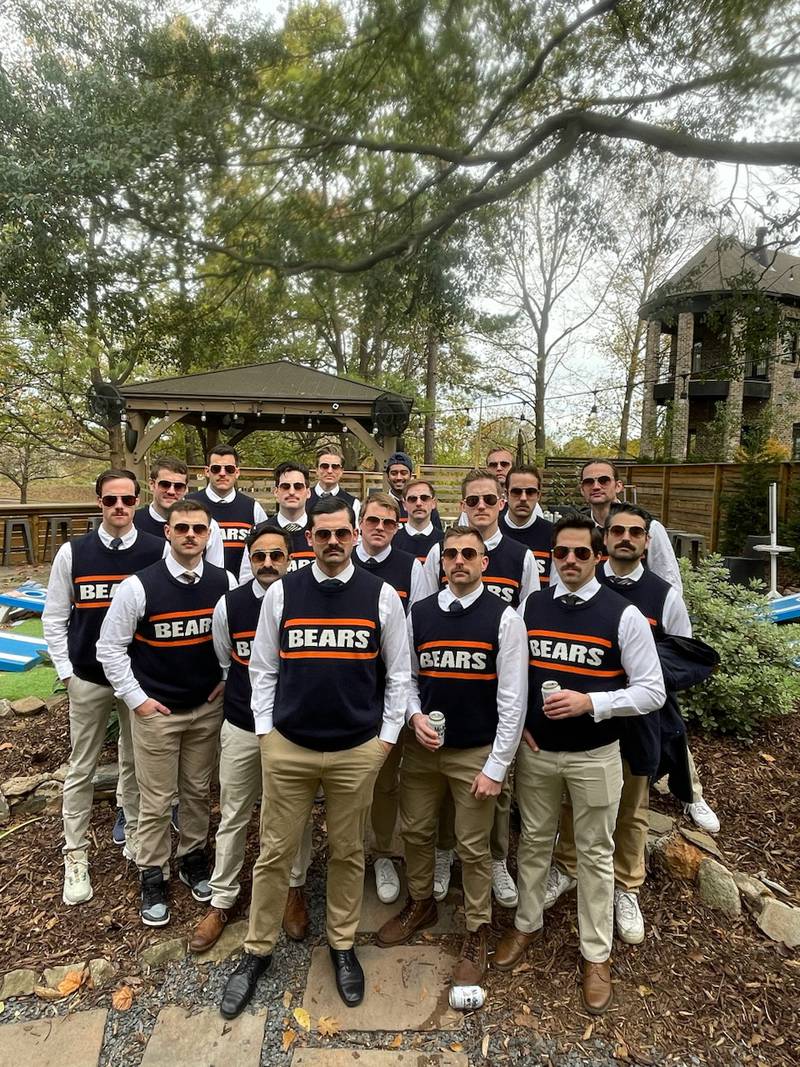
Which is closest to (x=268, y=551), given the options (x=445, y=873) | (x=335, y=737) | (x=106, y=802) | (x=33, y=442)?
(x=335, y=737)

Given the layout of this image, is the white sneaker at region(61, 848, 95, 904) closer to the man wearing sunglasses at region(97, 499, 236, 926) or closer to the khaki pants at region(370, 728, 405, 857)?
the man wearing sunglasses at region(97, 499, 236, 926)

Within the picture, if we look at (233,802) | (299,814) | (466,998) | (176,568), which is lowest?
(466,998)

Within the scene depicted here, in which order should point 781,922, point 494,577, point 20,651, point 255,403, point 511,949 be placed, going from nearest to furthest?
point 511,949 < point 781,922 < point 494,577 < point 20,651 < point 255,403

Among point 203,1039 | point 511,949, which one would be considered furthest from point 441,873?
point 203,1039

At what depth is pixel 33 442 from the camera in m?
19.7

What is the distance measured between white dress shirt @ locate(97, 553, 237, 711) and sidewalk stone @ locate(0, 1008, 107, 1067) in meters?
1.28

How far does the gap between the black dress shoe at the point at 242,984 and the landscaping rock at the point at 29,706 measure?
3.73 metres

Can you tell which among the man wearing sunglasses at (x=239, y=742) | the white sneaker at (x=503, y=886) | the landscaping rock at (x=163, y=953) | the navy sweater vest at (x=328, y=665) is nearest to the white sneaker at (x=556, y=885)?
the white sneaker at (x=503, y=886)

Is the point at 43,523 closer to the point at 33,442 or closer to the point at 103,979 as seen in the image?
the point at 33,442

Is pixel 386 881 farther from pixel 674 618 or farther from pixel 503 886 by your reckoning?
pixel 674 618

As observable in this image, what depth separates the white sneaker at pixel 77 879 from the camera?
3121 millimetres

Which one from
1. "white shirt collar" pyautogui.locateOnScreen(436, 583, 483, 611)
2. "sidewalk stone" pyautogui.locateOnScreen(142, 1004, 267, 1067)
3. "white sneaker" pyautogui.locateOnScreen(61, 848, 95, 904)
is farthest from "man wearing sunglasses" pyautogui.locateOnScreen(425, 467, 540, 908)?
"white sneaker" pyautogui.locateOnScreen(61, 848, 95, 904)

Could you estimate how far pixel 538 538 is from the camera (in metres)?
3.81

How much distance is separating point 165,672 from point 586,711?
2.03 m
